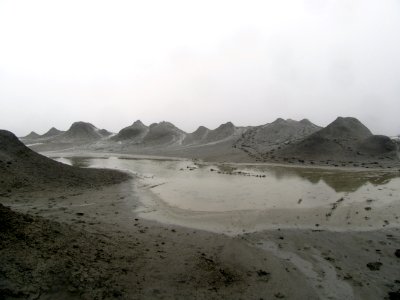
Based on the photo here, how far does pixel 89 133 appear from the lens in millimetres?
60000

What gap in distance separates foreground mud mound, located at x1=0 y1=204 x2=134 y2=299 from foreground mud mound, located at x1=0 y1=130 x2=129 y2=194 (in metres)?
7.46

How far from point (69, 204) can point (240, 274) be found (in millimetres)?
7940

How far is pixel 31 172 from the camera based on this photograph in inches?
584

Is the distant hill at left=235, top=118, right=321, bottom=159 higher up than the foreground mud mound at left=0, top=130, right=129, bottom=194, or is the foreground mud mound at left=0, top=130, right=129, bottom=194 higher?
the distant hill at left=235, top=118, right=321, bottom=159

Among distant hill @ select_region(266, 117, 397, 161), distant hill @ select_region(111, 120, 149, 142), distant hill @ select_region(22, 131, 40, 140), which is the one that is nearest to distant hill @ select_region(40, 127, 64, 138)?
distant hill @ select_region(22, 131, 40, 140)

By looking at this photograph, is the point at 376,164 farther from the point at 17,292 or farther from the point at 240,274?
the point at 17,292

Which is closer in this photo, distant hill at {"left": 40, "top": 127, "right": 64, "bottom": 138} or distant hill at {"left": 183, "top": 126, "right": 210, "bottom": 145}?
distant hill at {"left": 183, "top": 126, "right": 210, "bottom": 145}

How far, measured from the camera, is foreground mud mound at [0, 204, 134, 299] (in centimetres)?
516

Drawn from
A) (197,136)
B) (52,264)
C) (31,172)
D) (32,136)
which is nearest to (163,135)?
(197,136)

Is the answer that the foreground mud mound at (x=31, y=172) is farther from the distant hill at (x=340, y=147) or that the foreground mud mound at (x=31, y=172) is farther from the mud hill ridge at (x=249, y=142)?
the distant hill at (x=340, y=147)

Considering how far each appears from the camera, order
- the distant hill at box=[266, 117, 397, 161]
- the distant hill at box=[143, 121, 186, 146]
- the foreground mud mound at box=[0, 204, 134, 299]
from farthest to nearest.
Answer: the distant hill at box=[143, 121, 186, 146] → the distant hill at box=[266, 117, 397, 161] → the foreground mud mound at box=[0, 204, 134, 299]

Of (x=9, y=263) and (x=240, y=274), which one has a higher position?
(x=9, y=263)

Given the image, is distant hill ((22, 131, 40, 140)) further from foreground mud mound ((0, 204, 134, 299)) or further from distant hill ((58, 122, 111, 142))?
foreground mud mound ((0, 204, 134, 299))

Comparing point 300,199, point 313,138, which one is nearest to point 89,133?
point 313,138
